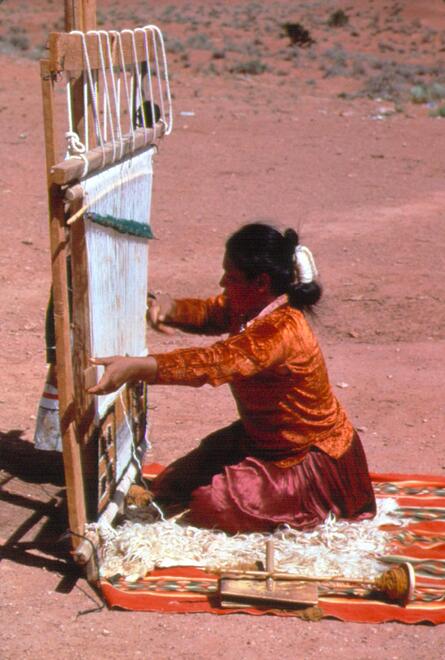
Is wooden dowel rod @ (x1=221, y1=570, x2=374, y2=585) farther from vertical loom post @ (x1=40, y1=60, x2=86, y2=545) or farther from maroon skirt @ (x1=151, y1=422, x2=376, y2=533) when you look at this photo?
vertical loom post @ (x1=40, y1=60, x2=86, y2=545)

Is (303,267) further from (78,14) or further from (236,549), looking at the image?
(78,14)

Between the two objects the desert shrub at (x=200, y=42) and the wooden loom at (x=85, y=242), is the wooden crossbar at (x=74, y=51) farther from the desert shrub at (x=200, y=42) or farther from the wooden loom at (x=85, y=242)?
the desert shrub at (x=200, y=42)

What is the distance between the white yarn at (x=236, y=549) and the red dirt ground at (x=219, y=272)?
0.63 ft

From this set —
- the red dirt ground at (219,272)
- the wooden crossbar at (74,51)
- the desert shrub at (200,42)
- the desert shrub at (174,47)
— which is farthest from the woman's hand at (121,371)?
the desert shrub at (200,42)

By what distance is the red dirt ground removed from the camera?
11.3 feet

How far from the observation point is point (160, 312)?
4.35 m

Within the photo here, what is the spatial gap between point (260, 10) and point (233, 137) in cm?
3078

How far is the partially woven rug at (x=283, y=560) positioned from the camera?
3.54 meters

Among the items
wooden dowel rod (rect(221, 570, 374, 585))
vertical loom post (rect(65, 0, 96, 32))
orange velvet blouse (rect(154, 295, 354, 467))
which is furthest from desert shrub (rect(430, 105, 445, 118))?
wooden dowel rod (rect(221, 570, 374, 585))

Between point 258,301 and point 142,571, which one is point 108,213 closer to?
point 258,301

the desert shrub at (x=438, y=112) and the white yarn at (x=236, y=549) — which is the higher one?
the white yarn at (x=236, y=549)

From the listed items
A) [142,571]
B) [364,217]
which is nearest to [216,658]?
[142,571]

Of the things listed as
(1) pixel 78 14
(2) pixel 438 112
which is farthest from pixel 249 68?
(1) pixel 78 14

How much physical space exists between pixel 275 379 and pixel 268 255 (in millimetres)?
462
